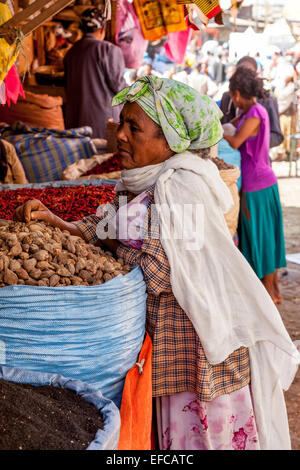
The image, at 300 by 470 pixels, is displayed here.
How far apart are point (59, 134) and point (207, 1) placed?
2322 millimetres

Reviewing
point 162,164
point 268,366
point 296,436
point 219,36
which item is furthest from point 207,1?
point 219,36

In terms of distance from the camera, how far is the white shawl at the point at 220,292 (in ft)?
4.99

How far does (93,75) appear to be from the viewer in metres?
5.02

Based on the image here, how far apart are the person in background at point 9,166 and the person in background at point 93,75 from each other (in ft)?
5.92

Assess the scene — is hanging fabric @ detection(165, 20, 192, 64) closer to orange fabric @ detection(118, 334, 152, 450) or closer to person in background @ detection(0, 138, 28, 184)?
person in background @ detection(0, 138, 28, 184)

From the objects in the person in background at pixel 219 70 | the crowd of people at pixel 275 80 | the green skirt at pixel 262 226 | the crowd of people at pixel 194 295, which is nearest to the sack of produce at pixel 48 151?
the green skirt at pixel 262 226

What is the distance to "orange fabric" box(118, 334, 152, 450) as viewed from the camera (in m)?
1.39

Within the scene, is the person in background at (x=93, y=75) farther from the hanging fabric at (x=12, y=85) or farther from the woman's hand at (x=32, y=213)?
the woman's hand at (x=32, y=213)

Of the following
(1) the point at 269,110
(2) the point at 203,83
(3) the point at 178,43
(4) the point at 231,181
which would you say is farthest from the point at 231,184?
(2) the point at 203,83

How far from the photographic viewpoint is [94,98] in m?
5.10

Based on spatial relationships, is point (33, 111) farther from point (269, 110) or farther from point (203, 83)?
point (203, 83)

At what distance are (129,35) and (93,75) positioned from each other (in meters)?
0.97

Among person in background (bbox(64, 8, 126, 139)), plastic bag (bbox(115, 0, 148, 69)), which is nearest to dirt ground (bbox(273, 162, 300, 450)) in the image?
person in background (bbox(64, 8, 126, 139))

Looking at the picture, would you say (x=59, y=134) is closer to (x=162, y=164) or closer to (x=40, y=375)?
(x=162, y=164)
